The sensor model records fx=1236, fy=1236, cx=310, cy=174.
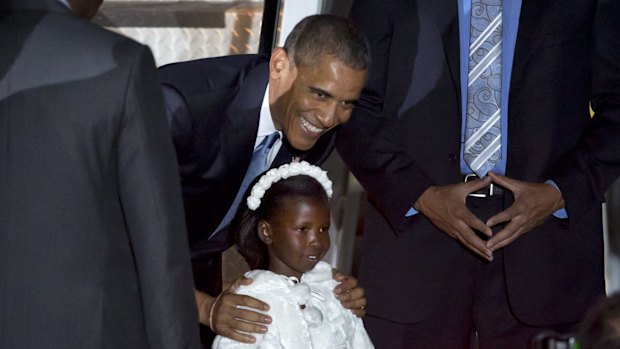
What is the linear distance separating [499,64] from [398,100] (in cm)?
29

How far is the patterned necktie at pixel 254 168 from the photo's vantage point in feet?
10.6

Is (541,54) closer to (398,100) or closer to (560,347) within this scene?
(398,100)

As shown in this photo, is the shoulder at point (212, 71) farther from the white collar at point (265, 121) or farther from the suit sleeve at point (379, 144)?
the suit sleeve at point (379, 144)

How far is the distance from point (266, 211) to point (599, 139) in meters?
0.90

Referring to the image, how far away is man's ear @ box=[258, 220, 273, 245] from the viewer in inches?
122

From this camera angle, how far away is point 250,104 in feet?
10.2

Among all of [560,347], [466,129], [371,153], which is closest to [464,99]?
[466,129]

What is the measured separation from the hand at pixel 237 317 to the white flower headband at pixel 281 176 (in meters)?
0.29

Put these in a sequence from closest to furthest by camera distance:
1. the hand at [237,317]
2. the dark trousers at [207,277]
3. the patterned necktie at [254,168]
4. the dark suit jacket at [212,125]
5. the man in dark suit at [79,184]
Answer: the man in dark suit at [79,184] → the hand at [237,317] → the dark suit jacket at [212,125] → the patterned necktie at [254,168] → the dark trousers at [207,277]

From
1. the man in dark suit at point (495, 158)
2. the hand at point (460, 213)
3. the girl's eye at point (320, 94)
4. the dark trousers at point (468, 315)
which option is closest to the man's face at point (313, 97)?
the girl's eye at point (320, 94)

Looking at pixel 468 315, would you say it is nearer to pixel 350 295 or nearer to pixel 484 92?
pixel 350 295

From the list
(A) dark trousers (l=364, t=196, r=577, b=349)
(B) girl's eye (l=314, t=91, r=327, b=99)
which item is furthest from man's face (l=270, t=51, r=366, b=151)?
(A) dark trousers (l=364, t=196, r=577, b=349)

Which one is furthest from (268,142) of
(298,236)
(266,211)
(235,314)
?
(235,314)

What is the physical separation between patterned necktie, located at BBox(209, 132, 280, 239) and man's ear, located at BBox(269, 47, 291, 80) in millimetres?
167
